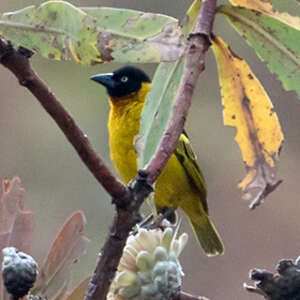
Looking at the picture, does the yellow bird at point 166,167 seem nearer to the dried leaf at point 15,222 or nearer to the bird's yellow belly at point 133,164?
the bird's yellow belly at point 133,164

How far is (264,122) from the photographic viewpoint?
28.7 inches

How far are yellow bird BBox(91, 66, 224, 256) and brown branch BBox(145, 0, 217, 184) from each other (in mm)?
1563

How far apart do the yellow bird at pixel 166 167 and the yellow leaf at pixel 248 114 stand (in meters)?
1.50

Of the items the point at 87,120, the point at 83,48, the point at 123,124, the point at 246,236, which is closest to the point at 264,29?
the point at 83,48

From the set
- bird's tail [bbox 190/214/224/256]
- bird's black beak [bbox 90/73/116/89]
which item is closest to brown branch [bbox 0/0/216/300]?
bird's tail [bbox 190/214/224/256]

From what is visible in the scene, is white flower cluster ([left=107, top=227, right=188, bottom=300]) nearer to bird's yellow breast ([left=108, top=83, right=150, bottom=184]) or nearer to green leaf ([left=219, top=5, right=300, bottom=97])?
green leaf ([left=219, top=5, right=300, bottom=97])

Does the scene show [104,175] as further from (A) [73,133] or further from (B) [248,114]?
(B) [248,114]

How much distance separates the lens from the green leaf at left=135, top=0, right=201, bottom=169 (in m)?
0.66

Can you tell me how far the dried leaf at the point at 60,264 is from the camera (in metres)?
0.62

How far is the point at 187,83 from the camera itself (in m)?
0.63

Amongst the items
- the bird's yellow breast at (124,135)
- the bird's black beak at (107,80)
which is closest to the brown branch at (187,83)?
the bird's yellow breast at (124,135)

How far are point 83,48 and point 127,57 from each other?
0.04 metres

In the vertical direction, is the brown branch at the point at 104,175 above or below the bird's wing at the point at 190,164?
below

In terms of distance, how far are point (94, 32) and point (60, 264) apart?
0.54 feet
